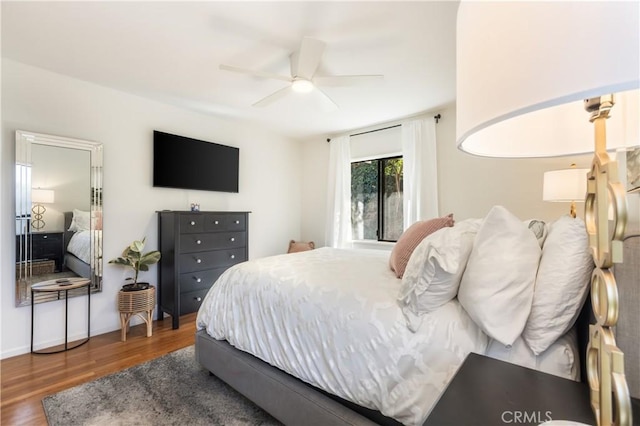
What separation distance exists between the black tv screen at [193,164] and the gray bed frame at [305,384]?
199 cm

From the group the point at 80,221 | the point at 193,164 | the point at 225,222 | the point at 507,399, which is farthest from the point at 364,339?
the point at 193,164

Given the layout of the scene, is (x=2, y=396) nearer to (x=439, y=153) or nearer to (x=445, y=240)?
(x=445, y=240)

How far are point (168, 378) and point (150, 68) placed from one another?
8.27 feet

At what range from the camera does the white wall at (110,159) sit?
7.82 ft

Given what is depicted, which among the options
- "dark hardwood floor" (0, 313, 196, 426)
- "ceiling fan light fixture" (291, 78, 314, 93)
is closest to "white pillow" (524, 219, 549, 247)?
"ceiling fan light fixture" (291, 78, 314, 93)

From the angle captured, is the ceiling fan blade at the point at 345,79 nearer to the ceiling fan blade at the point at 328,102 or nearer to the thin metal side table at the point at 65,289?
the ceiling fan blade at the point at 328,102

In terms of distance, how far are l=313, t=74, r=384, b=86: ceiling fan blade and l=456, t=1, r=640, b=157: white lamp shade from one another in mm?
1669

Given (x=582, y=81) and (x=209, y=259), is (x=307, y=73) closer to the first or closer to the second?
(x=582, y=81)

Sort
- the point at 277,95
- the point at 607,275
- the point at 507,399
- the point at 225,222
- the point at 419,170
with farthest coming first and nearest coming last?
1. the point at 419,170
2. the point at 225,222
3. the point at 277,95
4. the point at 507,399
5. the point at 607,275

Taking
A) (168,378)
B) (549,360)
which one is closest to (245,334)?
(168,378)

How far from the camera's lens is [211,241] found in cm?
325

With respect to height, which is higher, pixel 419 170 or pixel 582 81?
pixel 419 170

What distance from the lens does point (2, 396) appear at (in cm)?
186

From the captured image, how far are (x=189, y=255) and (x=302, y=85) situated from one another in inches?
81.6
